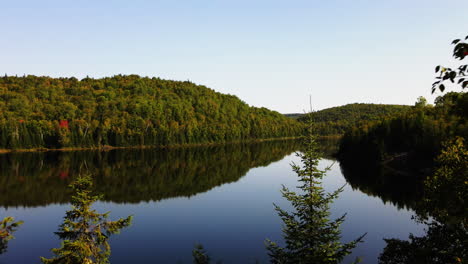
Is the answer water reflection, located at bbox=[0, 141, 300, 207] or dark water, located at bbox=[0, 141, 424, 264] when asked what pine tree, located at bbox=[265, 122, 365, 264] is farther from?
water reflection, located at bbox=[0, 141, 300, 207]

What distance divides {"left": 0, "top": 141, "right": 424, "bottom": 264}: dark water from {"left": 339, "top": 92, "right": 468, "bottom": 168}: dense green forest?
20635 millimetres

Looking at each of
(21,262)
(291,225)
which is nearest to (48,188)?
(21,262)

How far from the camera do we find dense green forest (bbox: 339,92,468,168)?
80688 millimetres

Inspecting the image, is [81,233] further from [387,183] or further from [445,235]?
[387,183]

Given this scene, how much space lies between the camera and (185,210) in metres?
53.5

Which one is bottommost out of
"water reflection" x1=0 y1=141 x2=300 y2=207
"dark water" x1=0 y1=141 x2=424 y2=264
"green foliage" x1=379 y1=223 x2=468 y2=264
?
"dark water" x1=0 y1=141 x2=424 y2=264

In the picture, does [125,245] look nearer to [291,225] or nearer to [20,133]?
[291,225]

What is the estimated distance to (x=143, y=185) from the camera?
73812 mm

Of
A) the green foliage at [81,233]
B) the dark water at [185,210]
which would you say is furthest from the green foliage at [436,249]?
the dark water at [185,210]

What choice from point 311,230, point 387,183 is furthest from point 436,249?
point 387,183

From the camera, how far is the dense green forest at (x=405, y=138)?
265 ft

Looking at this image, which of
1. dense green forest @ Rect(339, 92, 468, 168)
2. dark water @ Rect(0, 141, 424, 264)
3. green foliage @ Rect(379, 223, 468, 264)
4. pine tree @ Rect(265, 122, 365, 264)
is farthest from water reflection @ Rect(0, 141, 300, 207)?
green foliage @ Rect(379, 223, 468, 264)

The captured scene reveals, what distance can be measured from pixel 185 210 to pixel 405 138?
78567 millimetres

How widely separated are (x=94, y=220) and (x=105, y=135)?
17896cm
